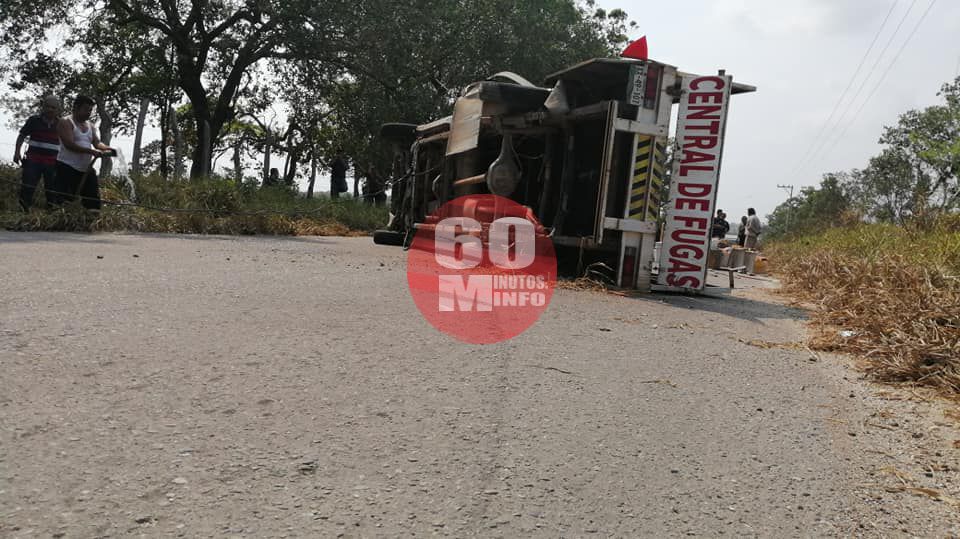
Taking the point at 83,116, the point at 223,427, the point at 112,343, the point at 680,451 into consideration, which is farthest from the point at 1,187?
the point at 680,451

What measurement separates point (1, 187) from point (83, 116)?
1.63 meters

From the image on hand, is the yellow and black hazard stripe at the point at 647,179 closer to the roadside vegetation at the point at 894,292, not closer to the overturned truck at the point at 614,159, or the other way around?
the overturned truck at the point at 614,159

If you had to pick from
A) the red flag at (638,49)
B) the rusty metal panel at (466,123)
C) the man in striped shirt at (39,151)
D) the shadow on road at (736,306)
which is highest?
the red flag at (638,49)

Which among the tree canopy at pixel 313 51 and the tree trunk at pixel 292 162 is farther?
the tree trunk at pixel 292 162

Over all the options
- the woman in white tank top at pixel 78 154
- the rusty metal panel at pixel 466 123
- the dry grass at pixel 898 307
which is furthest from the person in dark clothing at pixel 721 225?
the woman in white tank top at pixel 78 154

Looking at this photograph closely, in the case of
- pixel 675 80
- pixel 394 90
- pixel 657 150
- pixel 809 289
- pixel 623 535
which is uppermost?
pixel 394 90

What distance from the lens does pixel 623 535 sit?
1803 millimetres

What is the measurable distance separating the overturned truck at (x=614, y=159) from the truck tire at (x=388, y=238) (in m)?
3.18

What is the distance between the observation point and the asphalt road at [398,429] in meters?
1.82

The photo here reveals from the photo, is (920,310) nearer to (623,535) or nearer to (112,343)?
(623,535)

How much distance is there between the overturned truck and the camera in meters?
6.99

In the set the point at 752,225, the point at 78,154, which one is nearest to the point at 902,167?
the point at 752,225

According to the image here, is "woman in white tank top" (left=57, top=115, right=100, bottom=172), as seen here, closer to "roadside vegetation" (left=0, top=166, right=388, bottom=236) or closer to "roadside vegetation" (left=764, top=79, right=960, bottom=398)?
"roadside vegetation" (left=0, top=166, right=388, bottom=236)

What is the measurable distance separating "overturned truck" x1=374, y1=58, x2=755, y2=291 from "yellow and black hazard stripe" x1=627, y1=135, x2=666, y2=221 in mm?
10
